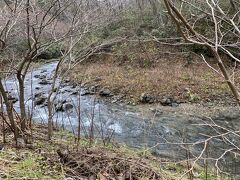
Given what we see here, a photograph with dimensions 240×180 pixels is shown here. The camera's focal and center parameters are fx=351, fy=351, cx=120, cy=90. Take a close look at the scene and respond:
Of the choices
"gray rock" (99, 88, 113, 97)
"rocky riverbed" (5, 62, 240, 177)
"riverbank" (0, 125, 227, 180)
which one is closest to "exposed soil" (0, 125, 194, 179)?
"riverbank" (0, 125, 227, 180)

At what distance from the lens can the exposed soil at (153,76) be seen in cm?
1430

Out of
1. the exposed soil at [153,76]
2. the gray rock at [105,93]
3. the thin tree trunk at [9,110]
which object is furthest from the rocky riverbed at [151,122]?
the thin tree trunk at [9,110]

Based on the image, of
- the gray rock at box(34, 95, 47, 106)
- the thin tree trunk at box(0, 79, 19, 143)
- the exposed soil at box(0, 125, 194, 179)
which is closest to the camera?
the exposed soil at box(0, 125, 194, 179)

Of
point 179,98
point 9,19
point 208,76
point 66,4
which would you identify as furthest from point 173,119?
point 9,19

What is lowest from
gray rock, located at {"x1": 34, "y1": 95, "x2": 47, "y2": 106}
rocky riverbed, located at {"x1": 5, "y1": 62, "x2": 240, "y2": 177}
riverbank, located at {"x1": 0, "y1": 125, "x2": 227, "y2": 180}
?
A: rocky riverbed, located at {"x1": 5, "y1": 62, "x2": 240, "y2": 177}

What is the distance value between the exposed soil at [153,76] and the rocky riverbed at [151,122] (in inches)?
31.3

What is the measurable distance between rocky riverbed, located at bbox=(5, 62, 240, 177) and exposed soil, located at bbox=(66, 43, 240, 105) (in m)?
0.80

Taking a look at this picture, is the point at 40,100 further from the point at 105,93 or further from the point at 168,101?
the point at 168,101

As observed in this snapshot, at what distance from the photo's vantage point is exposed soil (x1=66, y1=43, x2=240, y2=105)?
14.3m

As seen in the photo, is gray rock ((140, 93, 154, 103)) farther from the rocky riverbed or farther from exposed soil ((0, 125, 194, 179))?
exposed soil ((0, 125, 194, 179))

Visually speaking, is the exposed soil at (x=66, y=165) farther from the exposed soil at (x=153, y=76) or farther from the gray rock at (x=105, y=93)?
the gray rock at (x=105, y=93)

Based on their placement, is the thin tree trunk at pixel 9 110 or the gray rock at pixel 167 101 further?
the gray rock at pixel 167 101

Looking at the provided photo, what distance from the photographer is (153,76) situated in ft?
53.9

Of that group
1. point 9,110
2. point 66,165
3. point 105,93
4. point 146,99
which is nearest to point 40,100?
point 105,93
